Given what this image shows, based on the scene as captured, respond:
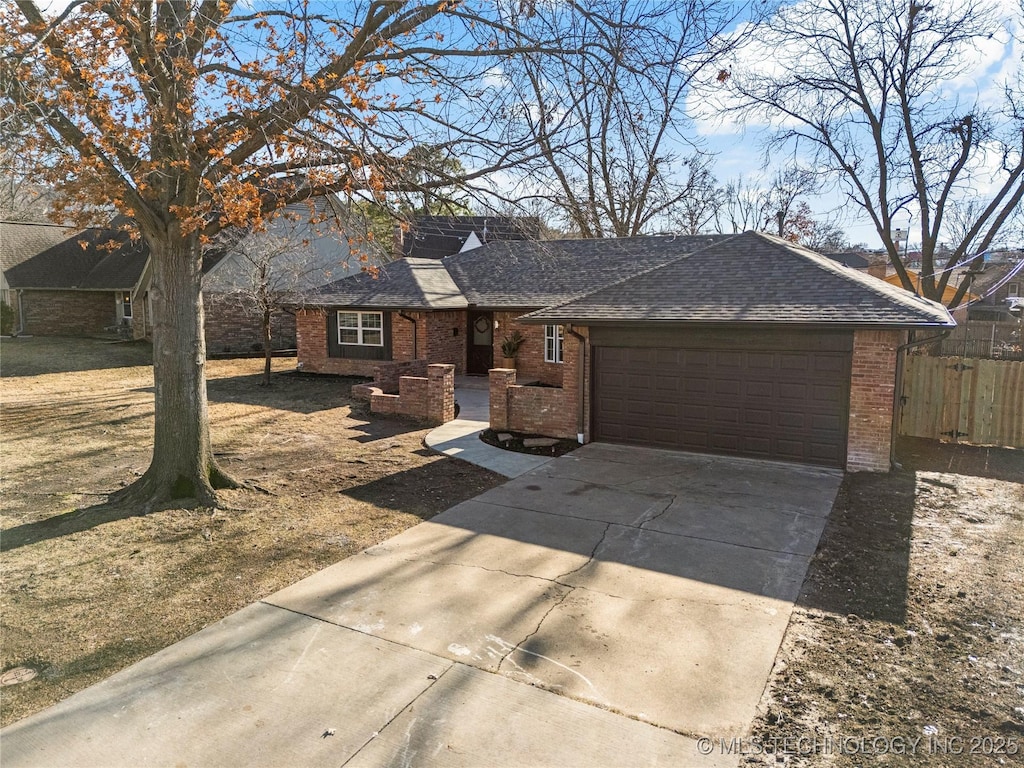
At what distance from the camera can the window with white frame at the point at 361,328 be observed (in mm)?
20734

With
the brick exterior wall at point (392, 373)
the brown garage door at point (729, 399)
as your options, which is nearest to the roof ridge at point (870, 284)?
the brown garage door at point (729, 399)

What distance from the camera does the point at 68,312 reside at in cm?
2909

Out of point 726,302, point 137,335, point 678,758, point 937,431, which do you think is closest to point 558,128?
point 726,302

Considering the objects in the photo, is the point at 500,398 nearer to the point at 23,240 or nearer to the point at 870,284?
the point at 870,284

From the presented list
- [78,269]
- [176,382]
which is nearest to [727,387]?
[176,382]

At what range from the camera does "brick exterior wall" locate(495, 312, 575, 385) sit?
19328 millimetres

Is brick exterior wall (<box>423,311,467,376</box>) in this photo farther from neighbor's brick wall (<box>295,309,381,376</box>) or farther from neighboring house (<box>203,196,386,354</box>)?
neighboring house (<box>203,196,386,354</box>)

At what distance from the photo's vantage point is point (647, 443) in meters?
12.3

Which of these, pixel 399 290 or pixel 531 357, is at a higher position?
pixel 399 290

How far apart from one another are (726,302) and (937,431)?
5467 mm

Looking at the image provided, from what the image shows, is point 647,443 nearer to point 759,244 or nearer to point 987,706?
point 759,244

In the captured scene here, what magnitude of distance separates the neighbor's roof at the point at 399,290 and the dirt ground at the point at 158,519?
178 inches

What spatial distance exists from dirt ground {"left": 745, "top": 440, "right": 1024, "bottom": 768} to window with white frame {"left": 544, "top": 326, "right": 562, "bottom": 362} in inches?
434

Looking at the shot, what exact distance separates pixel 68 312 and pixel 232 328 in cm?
1019
